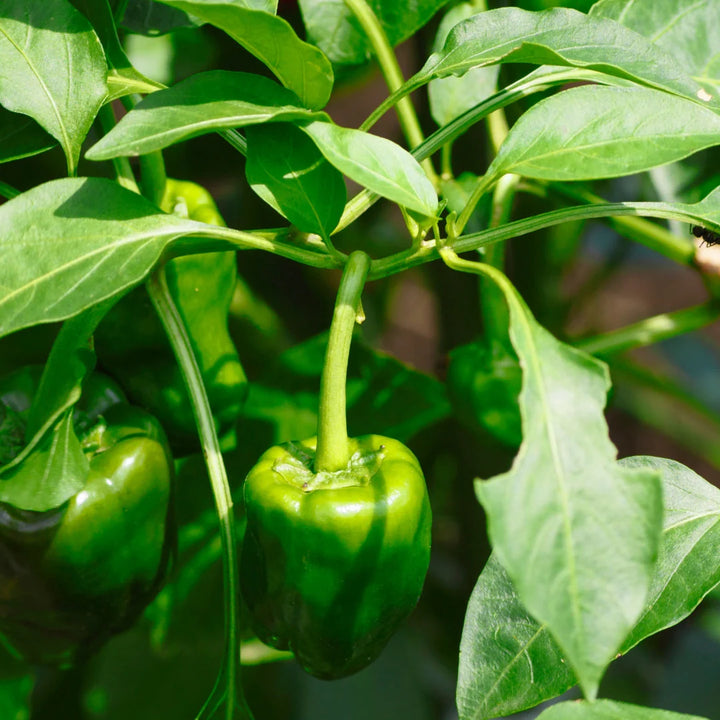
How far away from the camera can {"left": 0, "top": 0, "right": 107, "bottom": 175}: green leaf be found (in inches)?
21.0

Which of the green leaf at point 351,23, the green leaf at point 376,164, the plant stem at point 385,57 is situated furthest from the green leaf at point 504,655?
the green leaf at point 351,23

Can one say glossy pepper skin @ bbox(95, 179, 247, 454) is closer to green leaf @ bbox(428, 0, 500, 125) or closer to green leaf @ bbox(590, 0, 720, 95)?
green leaf @ bbox(428, 0, 500, 125)

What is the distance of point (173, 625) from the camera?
798 mm

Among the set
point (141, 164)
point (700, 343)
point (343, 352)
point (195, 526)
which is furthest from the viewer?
point (700, 343)

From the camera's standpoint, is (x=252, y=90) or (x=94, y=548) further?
(x=94, y=548)

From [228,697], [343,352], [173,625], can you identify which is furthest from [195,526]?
[343,352]

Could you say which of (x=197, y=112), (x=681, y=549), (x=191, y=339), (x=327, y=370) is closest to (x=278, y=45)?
(x=197, y=112)

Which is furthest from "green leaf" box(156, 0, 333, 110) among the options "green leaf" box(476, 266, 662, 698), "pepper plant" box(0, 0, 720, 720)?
"green leaf" box(476, 266, 662, 698)

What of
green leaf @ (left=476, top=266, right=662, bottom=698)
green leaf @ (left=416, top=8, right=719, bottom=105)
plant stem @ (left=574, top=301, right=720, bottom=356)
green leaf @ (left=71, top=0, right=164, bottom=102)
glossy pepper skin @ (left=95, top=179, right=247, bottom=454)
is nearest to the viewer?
green leaf @ (left=476, top=266, right=662, bottom=698)

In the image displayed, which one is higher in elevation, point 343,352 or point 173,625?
point 343,352

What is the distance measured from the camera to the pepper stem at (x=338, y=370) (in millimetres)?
508

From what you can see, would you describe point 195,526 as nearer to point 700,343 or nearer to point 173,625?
point 173,625

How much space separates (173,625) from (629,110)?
572mm

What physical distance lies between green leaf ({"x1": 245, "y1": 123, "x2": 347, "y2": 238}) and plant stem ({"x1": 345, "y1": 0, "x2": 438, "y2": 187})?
0.19 meters
